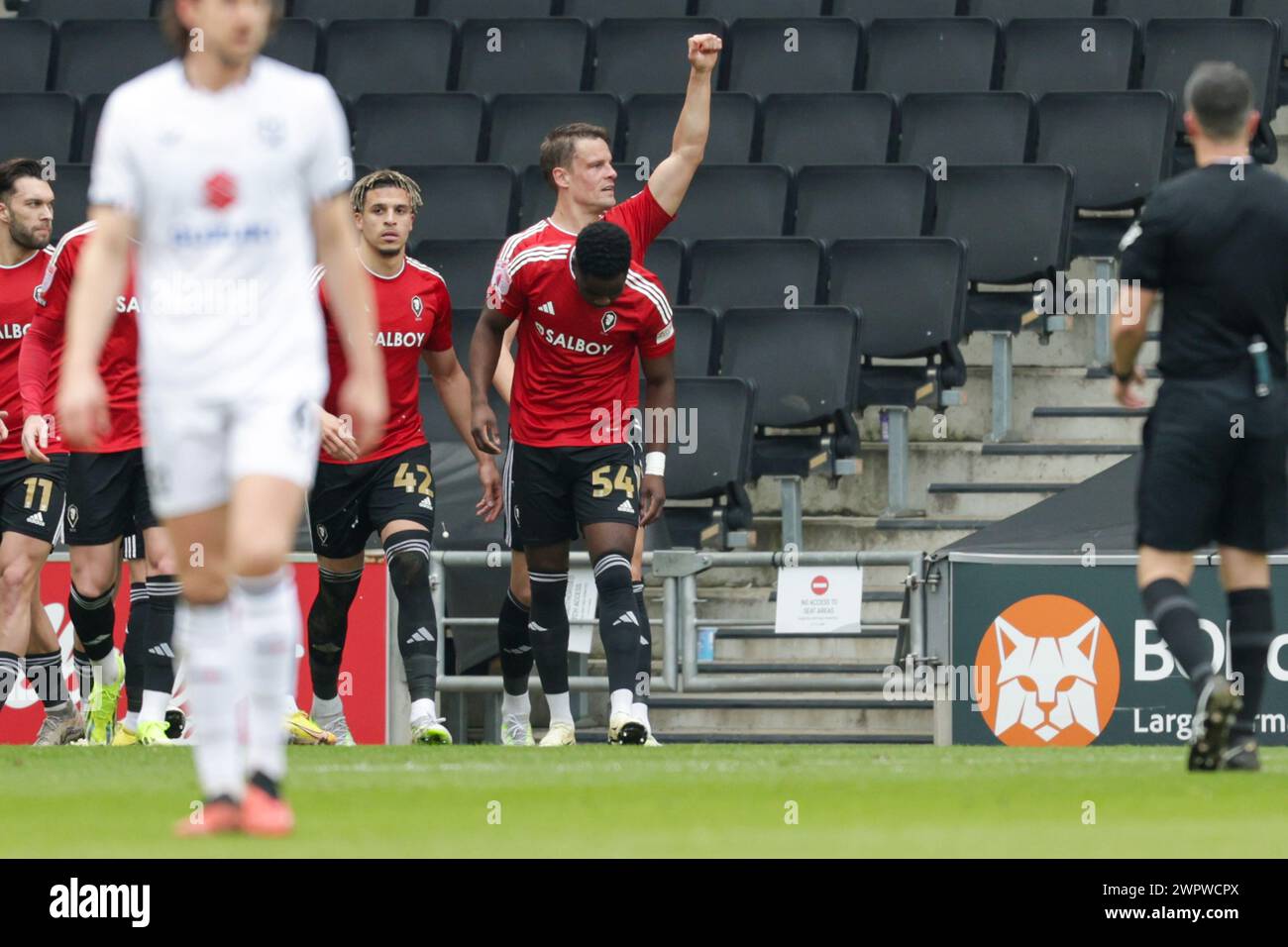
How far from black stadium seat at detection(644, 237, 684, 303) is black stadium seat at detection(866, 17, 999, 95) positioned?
8.77 ft

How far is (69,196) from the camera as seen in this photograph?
14227 mm

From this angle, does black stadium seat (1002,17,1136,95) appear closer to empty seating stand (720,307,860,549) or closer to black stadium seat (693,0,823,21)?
black stadium seat (693,0,823,21)

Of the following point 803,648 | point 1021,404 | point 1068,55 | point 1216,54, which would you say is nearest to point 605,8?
point 1068,55

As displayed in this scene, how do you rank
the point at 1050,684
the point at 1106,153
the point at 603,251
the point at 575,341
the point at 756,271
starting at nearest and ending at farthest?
the point at 603,251 → the point at 575,341 → the point at 1050,684 → the point at 756,271 → the point at 1106,153

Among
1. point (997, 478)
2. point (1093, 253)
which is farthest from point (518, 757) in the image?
point (1093, 253)

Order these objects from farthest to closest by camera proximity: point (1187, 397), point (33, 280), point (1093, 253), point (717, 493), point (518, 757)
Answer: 1. point (1093, 253)
2. point (717, 493)
3. point (33, 280)
4. point (518, 757)
5. point (1187, 397)

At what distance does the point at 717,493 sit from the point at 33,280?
3.85 m

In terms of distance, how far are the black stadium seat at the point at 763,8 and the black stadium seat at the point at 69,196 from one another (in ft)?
14.4

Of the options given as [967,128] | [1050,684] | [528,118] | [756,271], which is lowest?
[1050,684]

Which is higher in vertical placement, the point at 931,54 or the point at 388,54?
the point at 388,54

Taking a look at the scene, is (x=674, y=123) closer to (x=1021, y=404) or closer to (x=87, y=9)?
(x=1021, y=404)

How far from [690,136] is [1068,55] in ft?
21.3

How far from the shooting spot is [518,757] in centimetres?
779
